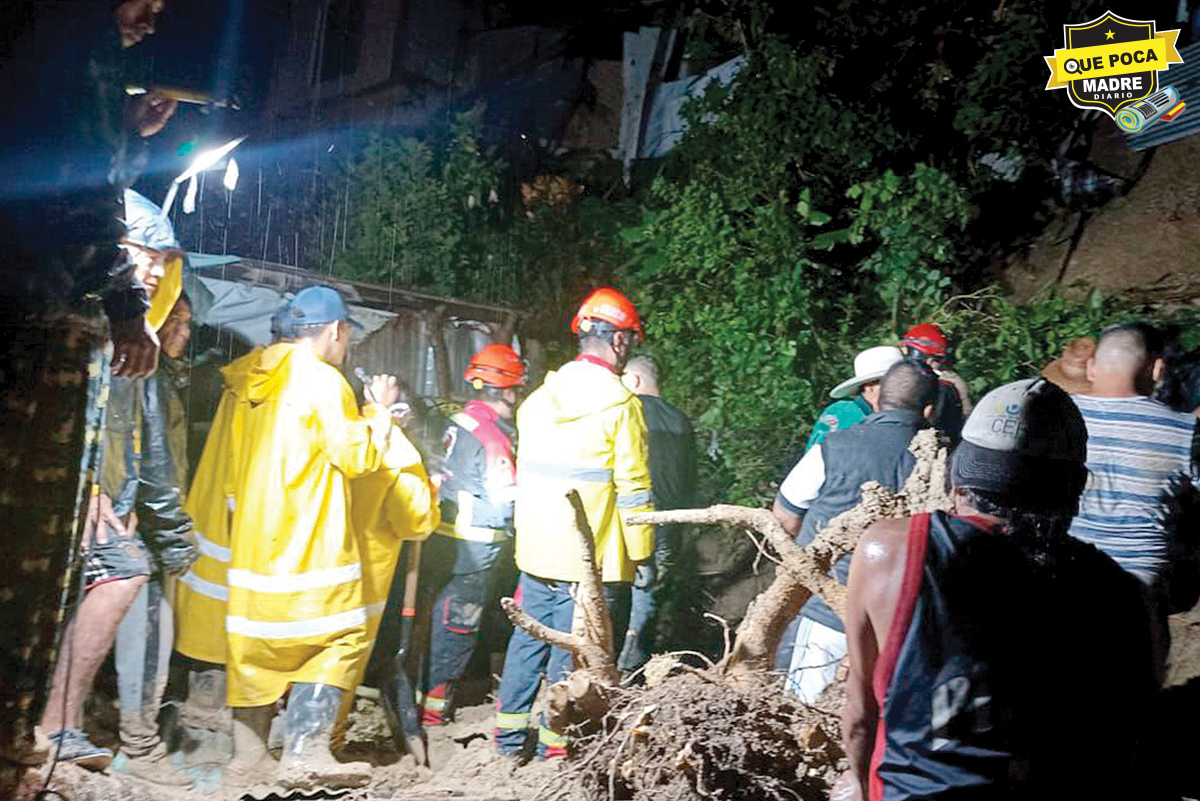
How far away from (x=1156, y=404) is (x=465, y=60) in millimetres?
13602

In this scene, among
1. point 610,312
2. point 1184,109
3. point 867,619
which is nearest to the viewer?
point 867,619

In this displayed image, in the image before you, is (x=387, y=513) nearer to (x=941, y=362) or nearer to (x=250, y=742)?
(x=250, y=742)

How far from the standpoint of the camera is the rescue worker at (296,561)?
4289mm

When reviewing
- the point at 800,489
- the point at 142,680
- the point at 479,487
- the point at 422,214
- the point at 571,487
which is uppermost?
the point at 422,214

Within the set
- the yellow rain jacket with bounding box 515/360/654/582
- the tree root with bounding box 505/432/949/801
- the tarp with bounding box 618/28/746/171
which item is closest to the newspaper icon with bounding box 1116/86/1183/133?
the tarp with bounding box 618/28/746/171

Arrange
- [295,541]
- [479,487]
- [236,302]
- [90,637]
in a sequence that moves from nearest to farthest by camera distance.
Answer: [90,637] → [295,541] → [479,487] → [236,302]

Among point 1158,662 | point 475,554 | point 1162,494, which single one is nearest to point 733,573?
point 475,554

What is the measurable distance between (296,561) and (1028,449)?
3.51 metres

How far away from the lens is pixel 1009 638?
1.81 meters

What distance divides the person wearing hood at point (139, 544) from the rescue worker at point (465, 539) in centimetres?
160

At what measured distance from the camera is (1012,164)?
407 inches

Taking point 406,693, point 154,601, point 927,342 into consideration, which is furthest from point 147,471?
point 927,342

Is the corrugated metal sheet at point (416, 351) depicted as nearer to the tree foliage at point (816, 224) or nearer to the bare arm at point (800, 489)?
the tree foliage at point (816, 224)

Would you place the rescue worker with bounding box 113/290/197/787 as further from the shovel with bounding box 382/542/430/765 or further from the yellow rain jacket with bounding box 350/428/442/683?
the shovel with bounding box 382/542/430/765
